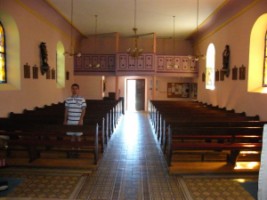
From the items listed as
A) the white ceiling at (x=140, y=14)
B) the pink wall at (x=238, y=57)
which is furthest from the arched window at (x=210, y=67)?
the white ceiling at (x=140, y=14)

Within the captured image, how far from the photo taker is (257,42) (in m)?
8.03

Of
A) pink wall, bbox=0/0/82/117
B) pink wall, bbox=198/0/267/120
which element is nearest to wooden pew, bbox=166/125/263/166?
pink wall, bbox=198/0/267/120

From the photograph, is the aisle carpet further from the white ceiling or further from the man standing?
the white ceiling

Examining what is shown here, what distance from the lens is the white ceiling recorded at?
998cm

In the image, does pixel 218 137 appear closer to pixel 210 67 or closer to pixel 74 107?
pixel 74 107

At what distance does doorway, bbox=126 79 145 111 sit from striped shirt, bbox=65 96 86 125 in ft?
44.0

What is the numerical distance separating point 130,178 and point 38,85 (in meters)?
6.26

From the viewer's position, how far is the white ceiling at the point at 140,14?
9984 mm

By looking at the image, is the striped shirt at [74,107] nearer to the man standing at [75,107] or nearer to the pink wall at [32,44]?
the man standing at [75,107]

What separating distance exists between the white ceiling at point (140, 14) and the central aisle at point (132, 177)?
5.67m

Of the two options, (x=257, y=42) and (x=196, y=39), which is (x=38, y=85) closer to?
(x=257, y=42)

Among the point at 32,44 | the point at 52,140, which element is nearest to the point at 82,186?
the point at 52,140

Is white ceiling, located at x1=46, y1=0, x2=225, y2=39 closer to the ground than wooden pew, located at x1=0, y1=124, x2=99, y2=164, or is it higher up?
higher up

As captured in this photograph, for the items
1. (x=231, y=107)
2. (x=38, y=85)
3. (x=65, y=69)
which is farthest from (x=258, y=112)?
(x=65, y=69)
